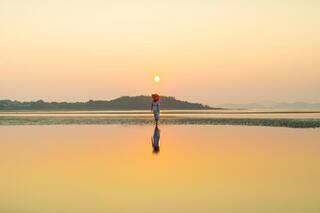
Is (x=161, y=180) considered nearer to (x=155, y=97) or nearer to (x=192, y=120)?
(x=155, y=97)

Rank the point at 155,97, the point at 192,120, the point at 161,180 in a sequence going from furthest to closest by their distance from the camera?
the point at 192,120, the point at 155,97, the point at 161,180

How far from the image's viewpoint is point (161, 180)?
678 inches

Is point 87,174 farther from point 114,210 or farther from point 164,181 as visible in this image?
point 114,210

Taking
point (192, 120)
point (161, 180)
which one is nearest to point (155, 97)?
point (161, 180)

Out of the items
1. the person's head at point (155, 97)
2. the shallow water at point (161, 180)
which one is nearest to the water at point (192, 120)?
the person's head at point (155, 97)

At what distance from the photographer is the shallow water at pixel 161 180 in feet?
42.9

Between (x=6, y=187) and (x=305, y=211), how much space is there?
9640 mm

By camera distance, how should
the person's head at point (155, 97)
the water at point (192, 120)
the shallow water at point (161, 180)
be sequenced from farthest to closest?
the water at point (192, 120) → the person's head at point (155, 97) → the shallow water at point (161, 180)

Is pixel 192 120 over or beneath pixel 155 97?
beneath

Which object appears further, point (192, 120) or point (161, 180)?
point (192, 120)

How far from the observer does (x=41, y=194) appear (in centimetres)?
1448

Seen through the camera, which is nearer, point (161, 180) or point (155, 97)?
point (161, 180)

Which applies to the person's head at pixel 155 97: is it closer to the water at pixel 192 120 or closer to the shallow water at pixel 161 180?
the shallow water at pixel 161 180

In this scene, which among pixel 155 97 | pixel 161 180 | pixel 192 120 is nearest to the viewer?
pixel 161 180
